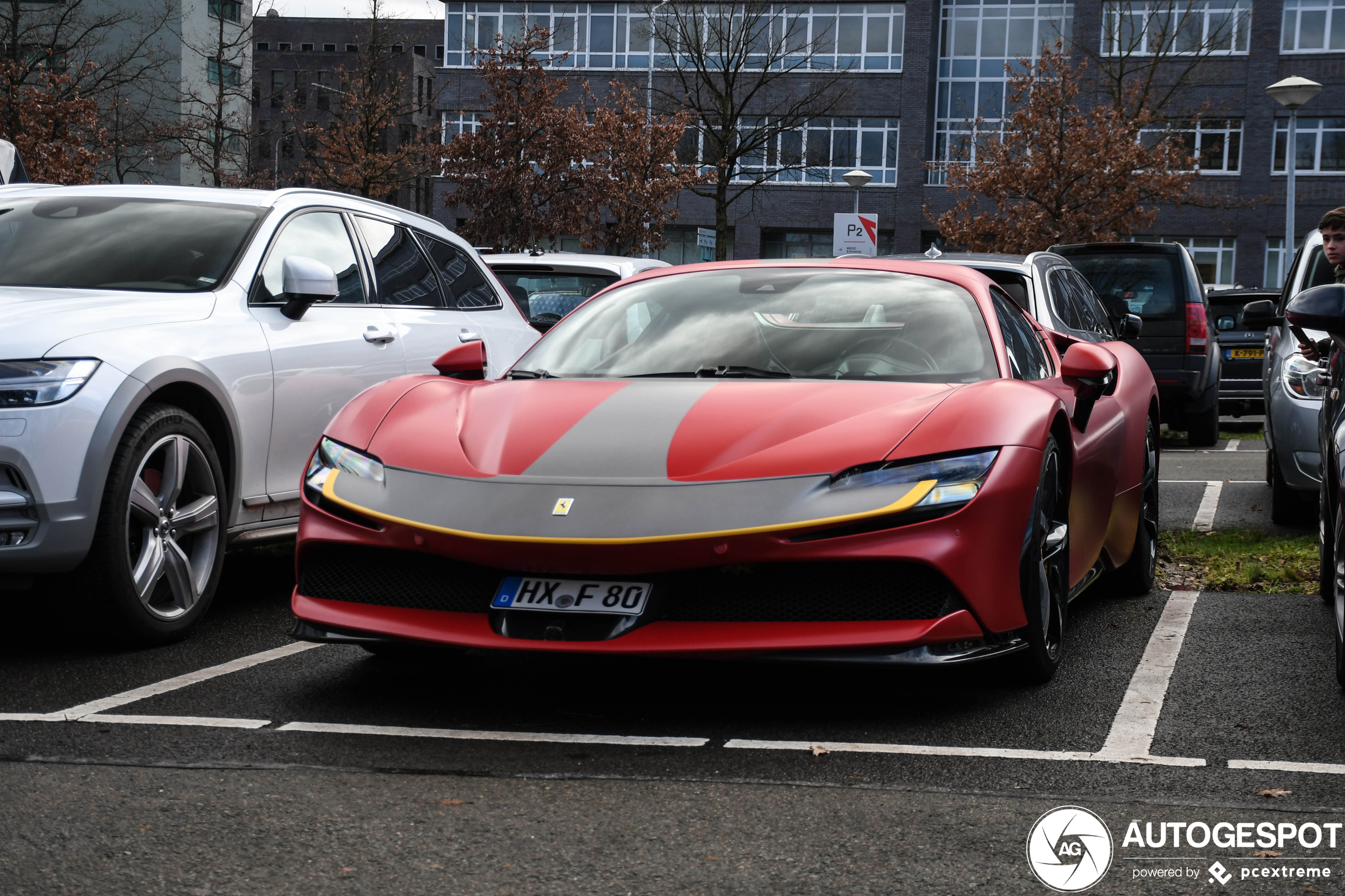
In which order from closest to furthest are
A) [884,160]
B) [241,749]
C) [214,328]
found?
[241,749] → [214,328] → [884,160]

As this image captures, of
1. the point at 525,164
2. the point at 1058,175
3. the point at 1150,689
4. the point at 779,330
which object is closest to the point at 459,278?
the point at 779,330

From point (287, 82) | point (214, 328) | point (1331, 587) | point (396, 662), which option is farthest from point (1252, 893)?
point (287, 82)

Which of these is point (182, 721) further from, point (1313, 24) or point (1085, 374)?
point (1313, 24)

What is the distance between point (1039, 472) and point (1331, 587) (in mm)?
2271

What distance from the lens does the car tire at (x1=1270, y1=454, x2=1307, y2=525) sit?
938 cm

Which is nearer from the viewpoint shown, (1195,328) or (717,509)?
(717,509)

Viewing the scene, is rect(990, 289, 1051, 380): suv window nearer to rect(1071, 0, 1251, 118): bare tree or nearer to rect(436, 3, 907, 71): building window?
rect(1071, 0, 1251, 118): bare tree

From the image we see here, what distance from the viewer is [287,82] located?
3716 inches

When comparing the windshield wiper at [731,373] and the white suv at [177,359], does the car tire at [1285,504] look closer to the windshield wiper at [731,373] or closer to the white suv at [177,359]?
the white suv at [177,359]

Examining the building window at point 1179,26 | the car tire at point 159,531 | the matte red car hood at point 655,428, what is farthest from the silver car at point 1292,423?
the building window at point 1179,26

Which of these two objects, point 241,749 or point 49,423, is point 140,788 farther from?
point 49,423

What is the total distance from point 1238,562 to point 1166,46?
4308 centimetres

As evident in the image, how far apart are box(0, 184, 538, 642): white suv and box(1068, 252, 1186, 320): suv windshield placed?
970 cm

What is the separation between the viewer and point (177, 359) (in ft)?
17.9
